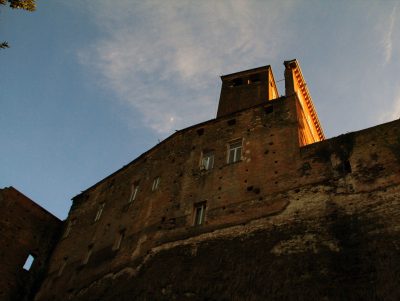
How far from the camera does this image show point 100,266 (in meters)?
17.0

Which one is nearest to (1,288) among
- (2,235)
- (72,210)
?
(2,235)

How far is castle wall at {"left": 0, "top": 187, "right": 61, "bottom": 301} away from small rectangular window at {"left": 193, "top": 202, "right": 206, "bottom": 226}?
9.60 metres

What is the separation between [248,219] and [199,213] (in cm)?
244

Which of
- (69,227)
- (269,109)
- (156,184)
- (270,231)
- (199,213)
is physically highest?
(269,109)

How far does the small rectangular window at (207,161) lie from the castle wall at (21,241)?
1009cm

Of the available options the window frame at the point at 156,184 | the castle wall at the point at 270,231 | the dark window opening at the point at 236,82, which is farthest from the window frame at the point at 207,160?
the dark window opening at the point at 236,82

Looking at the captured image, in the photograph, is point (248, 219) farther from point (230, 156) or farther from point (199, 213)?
point (230, 156)

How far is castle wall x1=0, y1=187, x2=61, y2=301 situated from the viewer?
1927 centimetres

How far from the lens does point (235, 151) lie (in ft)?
56.6

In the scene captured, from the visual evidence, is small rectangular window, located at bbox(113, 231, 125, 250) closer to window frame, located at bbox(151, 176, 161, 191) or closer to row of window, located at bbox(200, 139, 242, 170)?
window frame, located at bbox(151, 176, 161, 191)

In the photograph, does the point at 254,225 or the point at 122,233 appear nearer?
the point at 254,225

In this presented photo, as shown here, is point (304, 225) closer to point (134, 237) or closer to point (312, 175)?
point (312, 175)

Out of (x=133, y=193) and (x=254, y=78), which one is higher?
(x=254, y=78)

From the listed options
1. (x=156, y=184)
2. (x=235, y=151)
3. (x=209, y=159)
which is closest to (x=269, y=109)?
(x=235, y=151)
